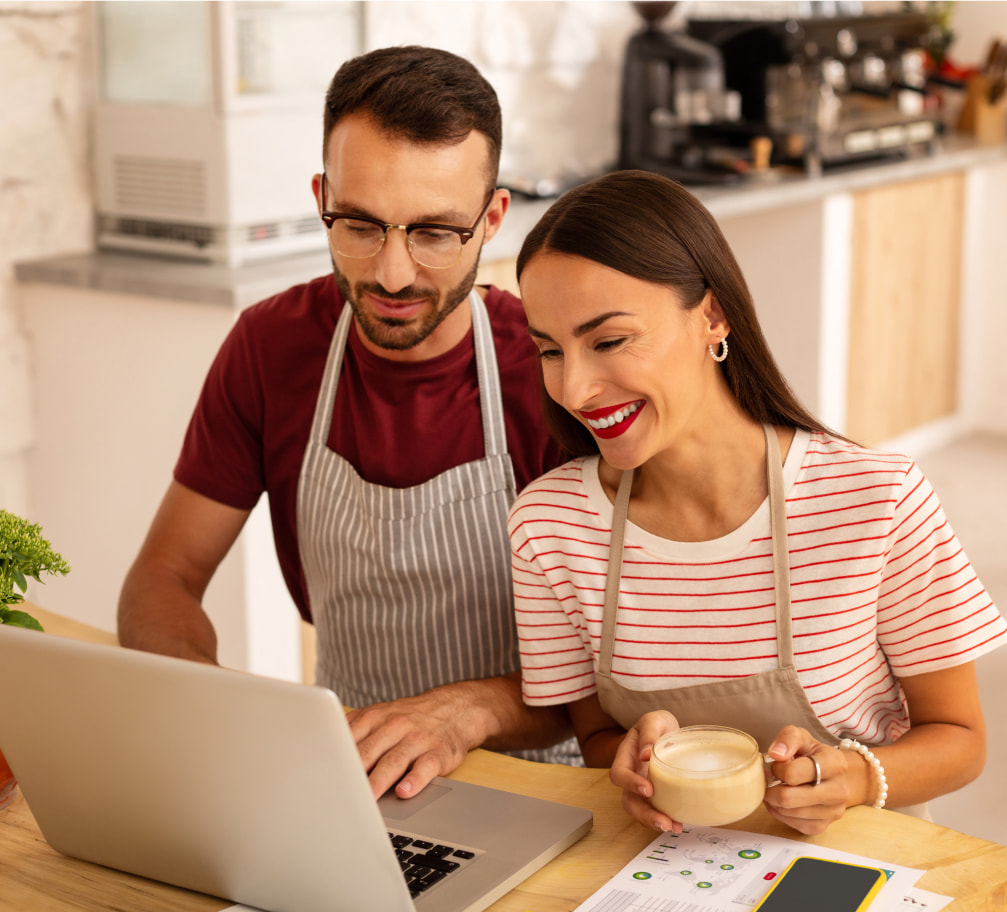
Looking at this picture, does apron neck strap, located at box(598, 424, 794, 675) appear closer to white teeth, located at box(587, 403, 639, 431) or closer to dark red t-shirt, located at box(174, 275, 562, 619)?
white teeth, located at box(587, 403, 639, 431)

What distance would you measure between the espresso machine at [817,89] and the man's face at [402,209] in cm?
246

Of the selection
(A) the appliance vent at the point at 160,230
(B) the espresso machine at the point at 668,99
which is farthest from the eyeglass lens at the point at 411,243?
(B) the espresso machine at the point at 668,99

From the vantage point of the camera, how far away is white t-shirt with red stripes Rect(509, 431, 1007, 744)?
4.00ft

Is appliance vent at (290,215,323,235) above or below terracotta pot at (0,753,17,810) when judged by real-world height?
above

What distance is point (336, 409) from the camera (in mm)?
1625

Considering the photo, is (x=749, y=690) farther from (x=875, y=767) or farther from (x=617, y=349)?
(x=617, y=349)

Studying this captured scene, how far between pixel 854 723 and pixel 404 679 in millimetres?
558

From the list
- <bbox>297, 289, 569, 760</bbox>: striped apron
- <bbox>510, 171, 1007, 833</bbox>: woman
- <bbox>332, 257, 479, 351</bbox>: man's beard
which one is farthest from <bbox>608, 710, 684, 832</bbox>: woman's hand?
<bbox>332, 257, 479, 351</bbox>: man's beard

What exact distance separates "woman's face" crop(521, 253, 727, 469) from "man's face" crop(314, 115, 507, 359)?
273 millimetres

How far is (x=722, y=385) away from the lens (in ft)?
4.25

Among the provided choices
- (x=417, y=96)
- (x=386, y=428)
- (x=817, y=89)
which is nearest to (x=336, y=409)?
(x=386, y=428)

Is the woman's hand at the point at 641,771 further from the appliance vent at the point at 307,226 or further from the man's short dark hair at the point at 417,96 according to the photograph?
the appliance vent at the point at 307,226

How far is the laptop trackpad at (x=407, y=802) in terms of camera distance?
1.13 metres

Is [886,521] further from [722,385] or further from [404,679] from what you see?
[404,679]
